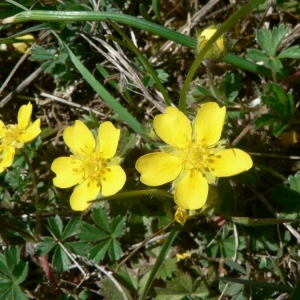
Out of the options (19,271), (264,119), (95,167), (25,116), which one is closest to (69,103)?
(25,116)

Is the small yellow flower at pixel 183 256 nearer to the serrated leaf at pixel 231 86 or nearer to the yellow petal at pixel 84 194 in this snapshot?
the yellow petal at pixel 84 194

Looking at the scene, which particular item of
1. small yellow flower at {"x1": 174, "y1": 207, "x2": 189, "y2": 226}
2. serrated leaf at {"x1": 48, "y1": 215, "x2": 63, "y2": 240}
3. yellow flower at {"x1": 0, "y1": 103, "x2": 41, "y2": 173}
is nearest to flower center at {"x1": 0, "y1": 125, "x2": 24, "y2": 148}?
yellow flower at {"x1": 0, "y1": 103, "x2": 41, "y2": 173}

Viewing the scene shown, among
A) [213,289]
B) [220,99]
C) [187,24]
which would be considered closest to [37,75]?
[187,24]

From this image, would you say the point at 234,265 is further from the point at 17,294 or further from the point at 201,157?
the point at 17,294

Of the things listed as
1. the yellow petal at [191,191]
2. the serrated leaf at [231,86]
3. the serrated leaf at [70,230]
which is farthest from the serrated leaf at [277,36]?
the serrated leaf at [70,230]

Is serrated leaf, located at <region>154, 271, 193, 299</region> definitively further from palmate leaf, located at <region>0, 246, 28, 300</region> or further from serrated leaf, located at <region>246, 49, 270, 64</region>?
serrated leaf, located at <region>246, 49, 270, 64</region>
